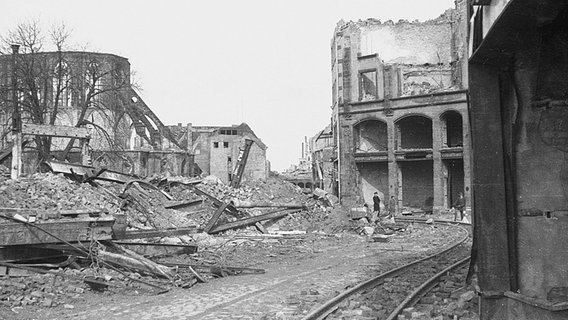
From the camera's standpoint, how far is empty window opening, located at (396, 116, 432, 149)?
121 feet

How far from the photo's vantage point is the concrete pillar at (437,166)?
1310 inches

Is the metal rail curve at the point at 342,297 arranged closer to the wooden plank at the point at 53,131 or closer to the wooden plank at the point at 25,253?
the wooden plank at the point at 25,253

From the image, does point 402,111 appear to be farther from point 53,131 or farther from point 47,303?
point 47,303

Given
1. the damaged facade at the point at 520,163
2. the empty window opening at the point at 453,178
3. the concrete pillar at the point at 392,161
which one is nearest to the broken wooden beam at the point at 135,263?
the damaged facade at the point at 520,163

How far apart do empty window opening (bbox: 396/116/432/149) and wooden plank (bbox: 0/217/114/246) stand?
29.0 m

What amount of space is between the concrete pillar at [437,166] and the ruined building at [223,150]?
27414 millimetres

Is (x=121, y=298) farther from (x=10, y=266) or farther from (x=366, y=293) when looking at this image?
(x=366, y=293)

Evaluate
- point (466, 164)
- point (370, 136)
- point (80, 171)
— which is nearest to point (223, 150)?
point (370, 136)

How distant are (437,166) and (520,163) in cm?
2858

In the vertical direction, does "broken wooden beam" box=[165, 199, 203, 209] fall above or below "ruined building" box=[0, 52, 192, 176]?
below

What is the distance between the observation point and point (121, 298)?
867 cm

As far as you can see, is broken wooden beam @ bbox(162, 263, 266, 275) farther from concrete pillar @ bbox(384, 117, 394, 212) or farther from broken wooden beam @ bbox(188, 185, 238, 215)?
concrete pillar @ bbox(384, 117, 394, 212)

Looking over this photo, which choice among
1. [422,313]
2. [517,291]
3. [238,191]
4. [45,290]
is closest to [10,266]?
[45,290]

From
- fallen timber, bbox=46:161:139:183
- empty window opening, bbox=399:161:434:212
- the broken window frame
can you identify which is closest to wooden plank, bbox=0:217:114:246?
fallen timber, bbox=46:161:139:183
